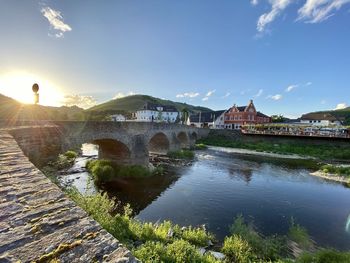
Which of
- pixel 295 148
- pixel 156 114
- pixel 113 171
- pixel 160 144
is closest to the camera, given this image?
pixel 113 171

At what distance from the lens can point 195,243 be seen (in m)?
10.3

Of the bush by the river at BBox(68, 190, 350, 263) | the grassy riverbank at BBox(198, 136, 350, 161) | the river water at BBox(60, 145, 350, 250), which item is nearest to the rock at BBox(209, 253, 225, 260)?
the bush by the river at BBox(68, 190, 350, 263)

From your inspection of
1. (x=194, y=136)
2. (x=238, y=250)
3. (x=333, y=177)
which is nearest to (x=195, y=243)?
(x=238, y=250)

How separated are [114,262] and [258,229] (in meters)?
12.4

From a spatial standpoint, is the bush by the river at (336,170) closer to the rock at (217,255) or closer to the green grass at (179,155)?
the green grass at (179,155)

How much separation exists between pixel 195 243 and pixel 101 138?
12.2 m

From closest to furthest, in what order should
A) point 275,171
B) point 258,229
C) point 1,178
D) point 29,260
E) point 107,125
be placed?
point 29,260 < point 1,178 < point 258,229 < point 107,125 < point 275,171

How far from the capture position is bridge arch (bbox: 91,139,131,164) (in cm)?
2419

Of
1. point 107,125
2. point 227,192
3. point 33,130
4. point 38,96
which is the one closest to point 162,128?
point 107,125

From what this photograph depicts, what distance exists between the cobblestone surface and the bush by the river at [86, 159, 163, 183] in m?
18.3

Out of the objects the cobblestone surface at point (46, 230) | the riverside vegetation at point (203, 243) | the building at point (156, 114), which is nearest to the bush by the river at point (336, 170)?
the riverside vegetation at point (203, 243)

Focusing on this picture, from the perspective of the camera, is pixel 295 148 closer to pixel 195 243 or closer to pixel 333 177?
pixel 333 177

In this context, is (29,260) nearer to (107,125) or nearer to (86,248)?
(86,248)

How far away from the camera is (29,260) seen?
2.00 metres
